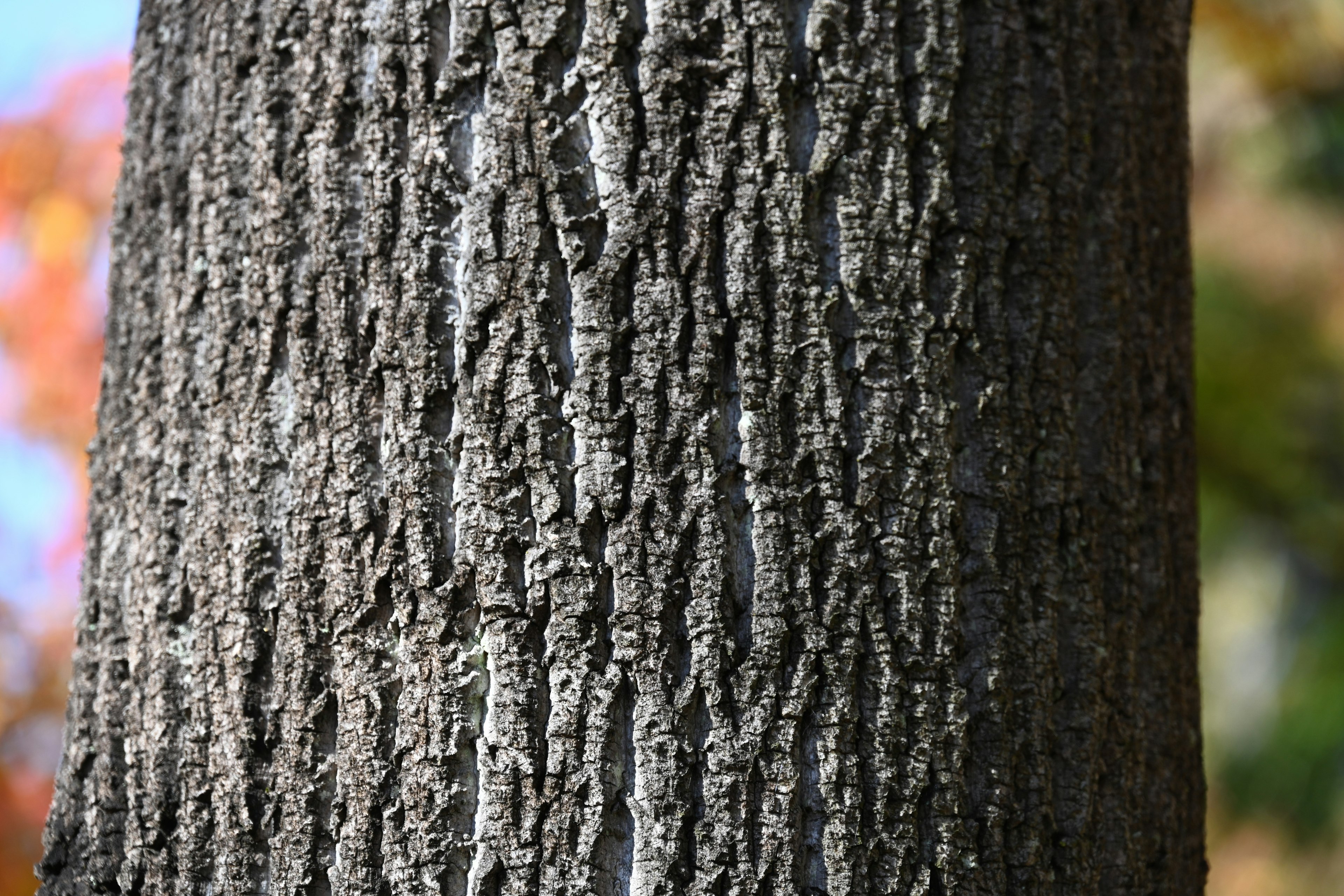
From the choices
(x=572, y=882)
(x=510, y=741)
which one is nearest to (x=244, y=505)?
(x=510, y=741)

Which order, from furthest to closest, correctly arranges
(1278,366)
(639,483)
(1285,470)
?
(1278,366) < (1285,470) < (639,483)

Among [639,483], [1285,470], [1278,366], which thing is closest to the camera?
[639,483]

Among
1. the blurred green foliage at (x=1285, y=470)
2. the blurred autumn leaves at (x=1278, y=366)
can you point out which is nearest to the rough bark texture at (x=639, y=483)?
the blurred autumn leaves at (x=1278, y=366)

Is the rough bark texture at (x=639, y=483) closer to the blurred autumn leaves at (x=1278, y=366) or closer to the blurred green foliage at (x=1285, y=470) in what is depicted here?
the blurred autumn leaves at (x=1278, y=366)

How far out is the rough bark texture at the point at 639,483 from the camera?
105 centimetres

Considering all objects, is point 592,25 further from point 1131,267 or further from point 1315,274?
point 1315,274

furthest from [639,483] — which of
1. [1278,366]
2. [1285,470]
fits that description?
[1278,366]

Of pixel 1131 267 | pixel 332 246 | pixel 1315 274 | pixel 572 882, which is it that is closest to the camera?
pixel 572 882

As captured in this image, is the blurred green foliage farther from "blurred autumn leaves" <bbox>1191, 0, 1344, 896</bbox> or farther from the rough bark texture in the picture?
the rough bark texture

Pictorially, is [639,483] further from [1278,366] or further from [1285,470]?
[1278,366]

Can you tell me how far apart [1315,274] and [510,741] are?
987 centimetres

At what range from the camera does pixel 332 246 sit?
116 cm

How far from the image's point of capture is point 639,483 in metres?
1.06

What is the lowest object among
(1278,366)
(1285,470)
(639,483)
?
(639,483)
